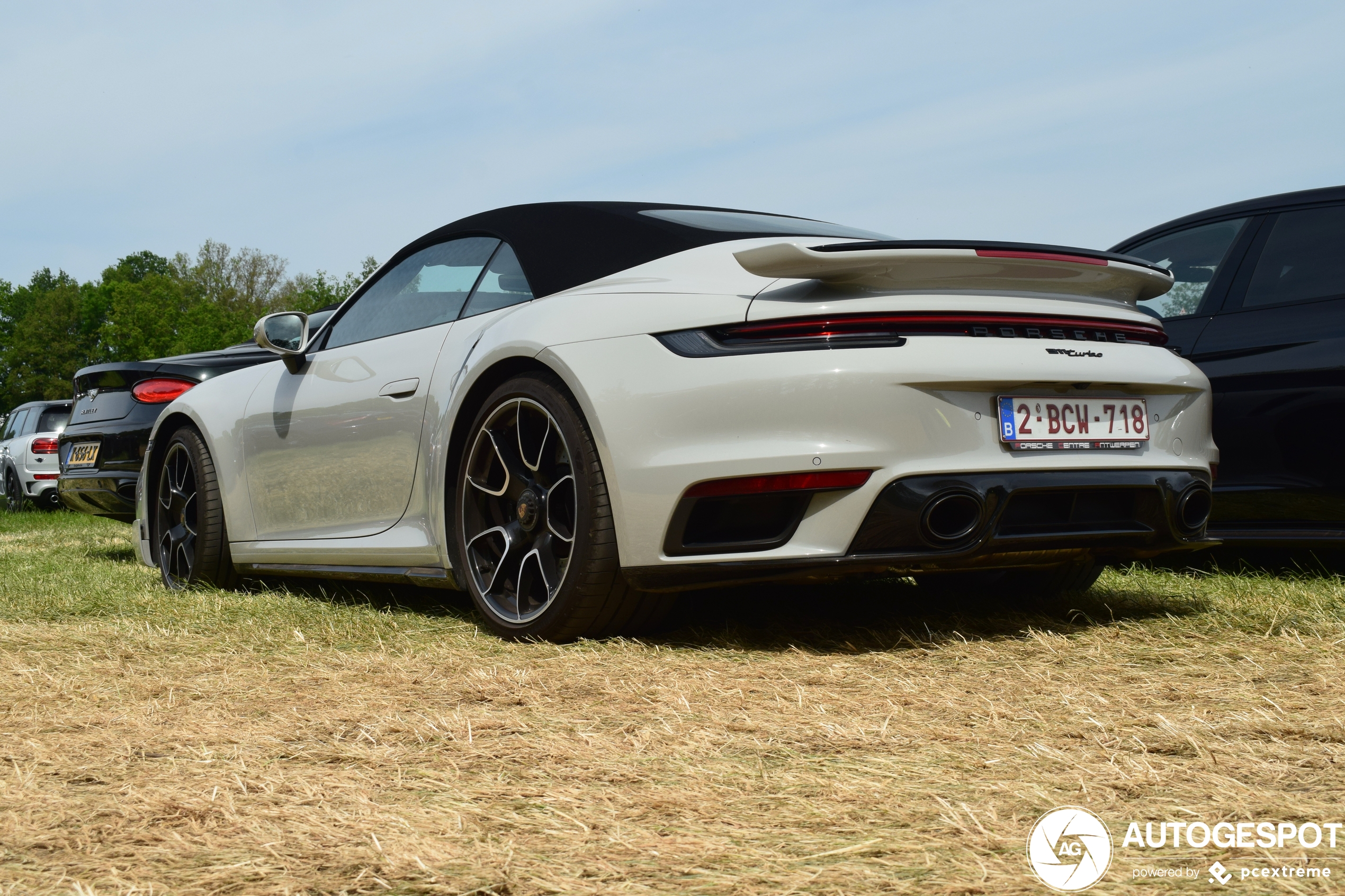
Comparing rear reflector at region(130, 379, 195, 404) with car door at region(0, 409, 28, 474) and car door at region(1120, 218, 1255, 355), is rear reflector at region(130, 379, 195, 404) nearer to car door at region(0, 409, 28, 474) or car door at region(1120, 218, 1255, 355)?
car door at region(1120, 218, 1255, 355)

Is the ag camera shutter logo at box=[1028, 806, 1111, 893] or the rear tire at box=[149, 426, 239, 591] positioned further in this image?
the rear tire at box=[149, 426, 239, 591]

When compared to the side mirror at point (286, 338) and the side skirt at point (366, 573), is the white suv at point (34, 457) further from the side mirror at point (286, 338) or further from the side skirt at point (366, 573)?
the side mirror at point (286, 338)

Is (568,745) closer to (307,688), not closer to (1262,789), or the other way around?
(307,688)

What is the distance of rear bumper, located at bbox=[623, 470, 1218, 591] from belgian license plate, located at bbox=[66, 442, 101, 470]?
196 inches

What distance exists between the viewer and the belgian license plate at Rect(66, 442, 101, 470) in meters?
7.24

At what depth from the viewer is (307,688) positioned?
320 cm

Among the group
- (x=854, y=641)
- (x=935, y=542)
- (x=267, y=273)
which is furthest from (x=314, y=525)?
(x=267, y=273)

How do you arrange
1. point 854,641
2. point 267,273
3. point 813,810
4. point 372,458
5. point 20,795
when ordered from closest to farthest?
point 813,810 → point 20,795 → point 854,641 → point 372,458 → point 267,273

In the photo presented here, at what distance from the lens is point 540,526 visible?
12.3 ft

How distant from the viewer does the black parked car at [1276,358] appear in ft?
14.6

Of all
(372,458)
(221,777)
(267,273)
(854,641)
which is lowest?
(854,641)

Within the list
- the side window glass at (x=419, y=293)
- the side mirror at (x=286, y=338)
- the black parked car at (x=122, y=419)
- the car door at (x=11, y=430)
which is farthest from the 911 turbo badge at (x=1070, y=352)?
the car door at (x=11, y=430)

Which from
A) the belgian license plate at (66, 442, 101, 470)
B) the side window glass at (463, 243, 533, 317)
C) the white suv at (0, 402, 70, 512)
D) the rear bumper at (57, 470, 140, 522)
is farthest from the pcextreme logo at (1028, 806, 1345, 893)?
the white suv at (0, 402, 70, 512)

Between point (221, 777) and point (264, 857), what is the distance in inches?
19.6
